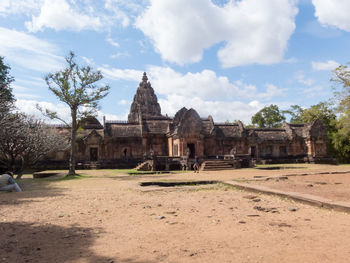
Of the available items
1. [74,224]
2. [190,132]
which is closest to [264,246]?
[74,224]

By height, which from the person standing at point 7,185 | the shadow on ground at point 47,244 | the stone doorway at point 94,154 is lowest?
the shadow on ground at point 47,244

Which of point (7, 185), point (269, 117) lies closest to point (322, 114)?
point (269, 117)

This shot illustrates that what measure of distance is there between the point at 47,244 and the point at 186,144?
26.1 meters

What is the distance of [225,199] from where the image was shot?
882cm

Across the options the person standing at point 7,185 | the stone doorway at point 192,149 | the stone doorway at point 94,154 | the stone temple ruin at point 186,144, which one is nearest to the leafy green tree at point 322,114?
the stone temple ruin at point 186,144

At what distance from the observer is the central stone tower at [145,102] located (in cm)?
5134

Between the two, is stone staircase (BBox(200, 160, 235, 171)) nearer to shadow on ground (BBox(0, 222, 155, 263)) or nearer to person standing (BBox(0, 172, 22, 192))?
person standing (BBox(0, 172, 22, 192))

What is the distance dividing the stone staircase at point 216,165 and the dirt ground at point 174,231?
17382 millimetres

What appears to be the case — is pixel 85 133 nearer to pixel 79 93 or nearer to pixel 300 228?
pixel 79 93

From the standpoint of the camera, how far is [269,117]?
210 ft

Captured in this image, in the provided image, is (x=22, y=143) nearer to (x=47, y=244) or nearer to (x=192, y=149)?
(x=47, y=244)

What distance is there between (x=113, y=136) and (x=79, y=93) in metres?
11.6

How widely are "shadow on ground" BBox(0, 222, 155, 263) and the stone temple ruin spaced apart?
69.1ft

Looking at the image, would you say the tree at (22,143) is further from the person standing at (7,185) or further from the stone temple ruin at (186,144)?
the stone temple ruin at (186,144)
